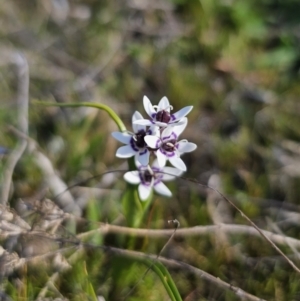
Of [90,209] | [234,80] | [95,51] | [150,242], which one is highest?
[95,51]

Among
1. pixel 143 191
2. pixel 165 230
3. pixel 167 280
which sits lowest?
pixel 167 280

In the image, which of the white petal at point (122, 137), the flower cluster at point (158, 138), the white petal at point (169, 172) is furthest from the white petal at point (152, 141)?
the white petal at point (169, 172)

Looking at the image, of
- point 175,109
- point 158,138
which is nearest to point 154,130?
point 158,138

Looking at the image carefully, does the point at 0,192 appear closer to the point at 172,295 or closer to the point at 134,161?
the point at 134,161

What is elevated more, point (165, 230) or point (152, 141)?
point (152, 141)

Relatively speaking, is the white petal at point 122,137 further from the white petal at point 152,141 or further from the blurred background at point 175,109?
→ the blurred background at point 175,109

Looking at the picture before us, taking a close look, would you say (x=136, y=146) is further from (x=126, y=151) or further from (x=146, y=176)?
(x=146, y=176)

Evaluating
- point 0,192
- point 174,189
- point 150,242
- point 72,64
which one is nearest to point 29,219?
point 0,192
